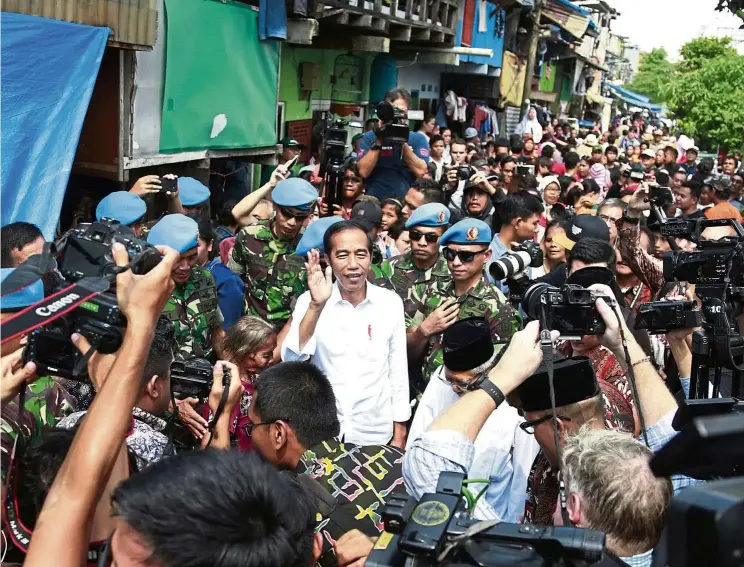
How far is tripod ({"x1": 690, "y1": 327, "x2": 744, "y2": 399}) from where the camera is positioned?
3168mm

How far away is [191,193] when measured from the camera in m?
5.64

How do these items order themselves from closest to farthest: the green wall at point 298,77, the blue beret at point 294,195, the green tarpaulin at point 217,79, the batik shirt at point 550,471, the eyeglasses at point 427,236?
1. the batik shirt at point 550,471
2. the eyeglasses at point 427,236
3. the blue beret at point 294,195
4. the green tarpaulin at point 217,79
5. the green wall at point 298,77

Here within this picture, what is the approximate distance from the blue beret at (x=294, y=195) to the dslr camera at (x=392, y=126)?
1954mm

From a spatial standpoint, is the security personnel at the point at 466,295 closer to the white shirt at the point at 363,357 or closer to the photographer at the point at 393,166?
the white shirt at the point at 363,357

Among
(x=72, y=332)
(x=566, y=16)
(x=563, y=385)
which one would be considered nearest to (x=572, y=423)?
(x=563, y=385)

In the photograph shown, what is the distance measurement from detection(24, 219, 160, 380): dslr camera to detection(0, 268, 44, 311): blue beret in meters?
0.12

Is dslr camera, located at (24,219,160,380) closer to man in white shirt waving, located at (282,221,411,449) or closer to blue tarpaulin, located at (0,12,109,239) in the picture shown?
man in white shirt waving, located at (282,221,411,449)

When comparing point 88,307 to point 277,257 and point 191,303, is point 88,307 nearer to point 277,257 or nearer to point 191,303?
point 191,303

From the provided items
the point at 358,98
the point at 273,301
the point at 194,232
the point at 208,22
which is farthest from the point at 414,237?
the point at 358,98

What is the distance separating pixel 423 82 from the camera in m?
16.5

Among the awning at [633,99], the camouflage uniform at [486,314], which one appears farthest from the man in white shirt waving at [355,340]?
the awning at [633,99]

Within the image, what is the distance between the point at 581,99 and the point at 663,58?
36803 mm

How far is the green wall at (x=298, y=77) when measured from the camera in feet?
34.6

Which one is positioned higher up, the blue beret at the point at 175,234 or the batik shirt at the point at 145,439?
the blue beret at the point at 175,234
